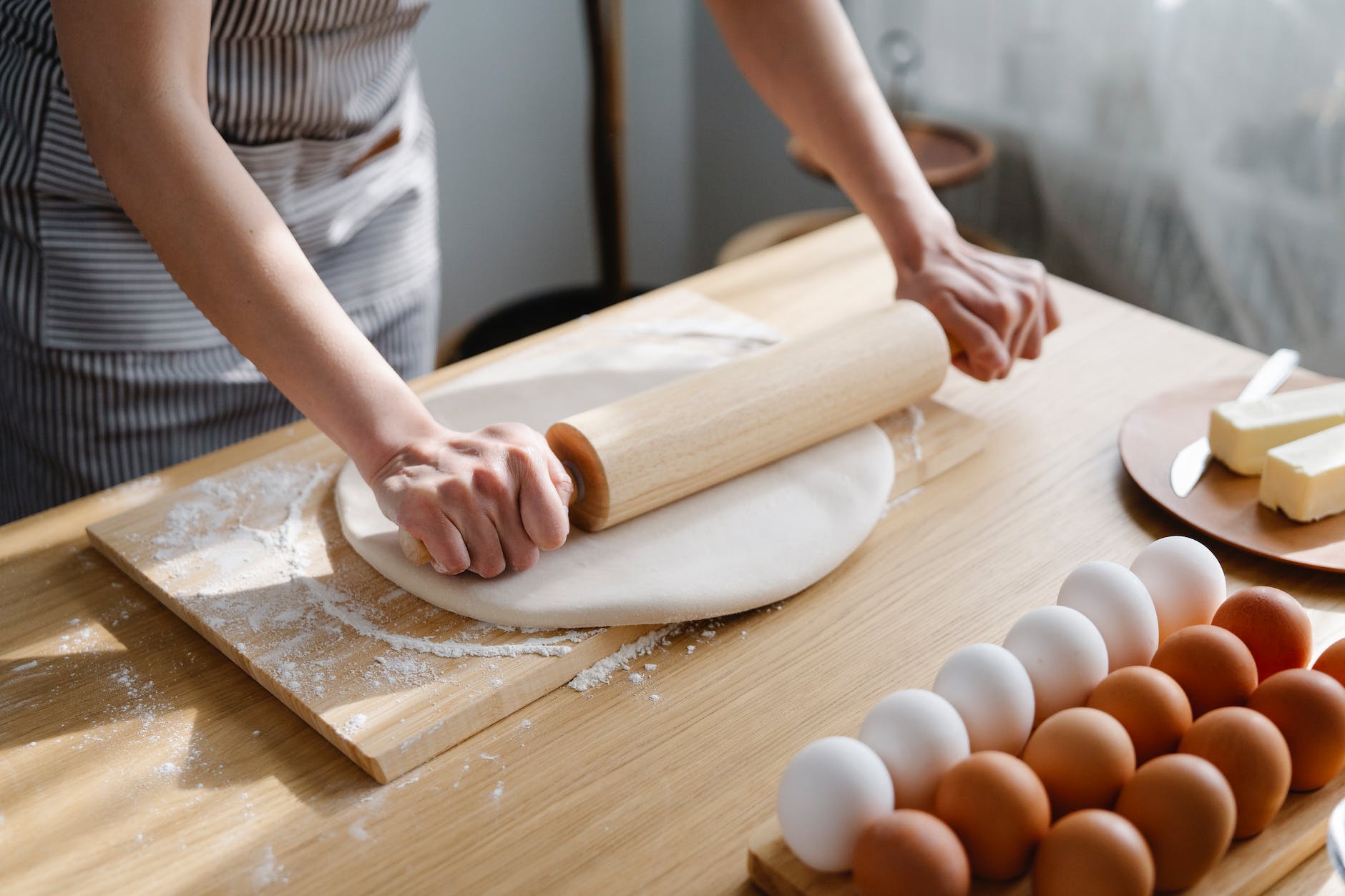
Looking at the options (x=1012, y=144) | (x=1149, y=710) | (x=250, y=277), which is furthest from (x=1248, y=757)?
(x=1012, y=144)

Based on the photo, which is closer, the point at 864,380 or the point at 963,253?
the point at 864,380

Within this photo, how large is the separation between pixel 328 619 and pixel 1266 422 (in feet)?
2.60

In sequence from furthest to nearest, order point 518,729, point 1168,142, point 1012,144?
point 1012,144, point 1168,142, point 518,729

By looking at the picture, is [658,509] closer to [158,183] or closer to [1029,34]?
[158,183]

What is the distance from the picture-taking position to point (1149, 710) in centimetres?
64

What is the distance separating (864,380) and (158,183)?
1.99ft

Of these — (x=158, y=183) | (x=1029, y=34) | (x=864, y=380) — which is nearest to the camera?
(x=158, y=183)

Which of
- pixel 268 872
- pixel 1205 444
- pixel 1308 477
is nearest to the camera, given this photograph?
pixel 268 872

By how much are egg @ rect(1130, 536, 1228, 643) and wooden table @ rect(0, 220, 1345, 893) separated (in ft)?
0.40

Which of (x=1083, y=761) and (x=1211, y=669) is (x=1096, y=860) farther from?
(x=1211, y=669)

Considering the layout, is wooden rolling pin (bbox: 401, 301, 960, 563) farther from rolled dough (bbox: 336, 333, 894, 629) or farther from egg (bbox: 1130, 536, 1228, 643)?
egg (bbox: 1130, 536, 1228, 643)

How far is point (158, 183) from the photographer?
0.86m

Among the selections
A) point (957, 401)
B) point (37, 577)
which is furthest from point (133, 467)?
point (957, 401)

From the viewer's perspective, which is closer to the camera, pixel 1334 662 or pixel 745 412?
pixel 1334 662
